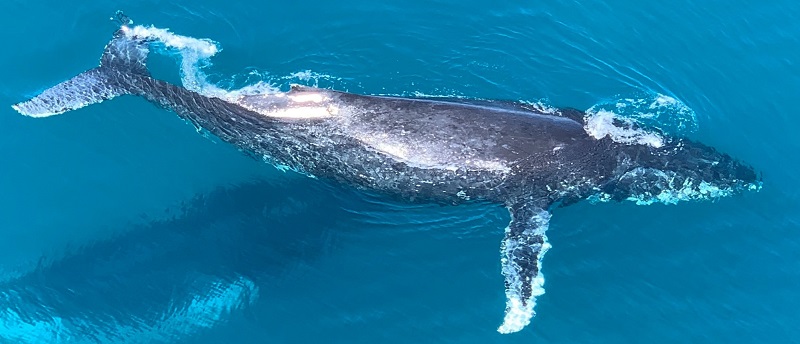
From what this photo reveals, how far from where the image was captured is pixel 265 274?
21094mm

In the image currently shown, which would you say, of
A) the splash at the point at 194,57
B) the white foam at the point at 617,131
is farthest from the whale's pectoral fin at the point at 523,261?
the splash at the point at 194,57

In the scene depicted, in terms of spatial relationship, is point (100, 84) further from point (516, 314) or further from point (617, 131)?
point (617, 131)

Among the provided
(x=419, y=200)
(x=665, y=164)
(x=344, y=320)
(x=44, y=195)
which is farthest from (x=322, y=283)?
(x=665, y=164)

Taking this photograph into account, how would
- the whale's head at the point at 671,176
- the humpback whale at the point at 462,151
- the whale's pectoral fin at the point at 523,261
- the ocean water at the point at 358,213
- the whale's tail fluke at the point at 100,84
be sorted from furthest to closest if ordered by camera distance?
the whale's tail fluke at the point at 100,84 < the whale's head at the point at 671,176 < the humpback whale at the point at 462,151 < the ocean water at the point at 358,213 < the whale's pectoral fin at the point at 523,261

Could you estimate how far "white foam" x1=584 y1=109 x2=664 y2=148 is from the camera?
2292 cm

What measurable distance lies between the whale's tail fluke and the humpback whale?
0.04 meters

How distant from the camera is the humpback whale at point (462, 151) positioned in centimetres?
2131

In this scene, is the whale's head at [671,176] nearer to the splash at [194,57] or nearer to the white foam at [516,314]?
the white foam at [516,314]

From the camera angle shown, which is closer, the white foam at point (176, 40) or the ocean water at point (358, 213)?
the ocean water at point (358, 213)

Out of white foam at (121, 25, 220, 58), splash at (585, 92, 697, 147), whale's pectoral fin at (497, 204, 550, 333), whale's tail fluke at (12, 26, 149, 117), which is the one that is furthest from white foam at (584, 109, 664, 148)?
whale's tail fluke at (12, 26, 149, 117)

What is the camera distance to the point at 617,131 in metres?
23.2

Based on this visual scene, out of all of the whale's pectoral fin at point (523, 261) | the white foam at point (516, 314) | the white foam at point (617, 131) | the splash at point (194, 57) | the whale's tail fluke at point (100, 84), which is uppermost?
the white foam at point (617, 131)

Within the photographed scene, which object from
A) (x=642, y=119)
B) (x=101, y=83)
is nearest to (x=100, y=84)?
(x=101, y=83)

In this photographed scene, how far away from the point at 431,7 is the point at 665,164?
1025cm
